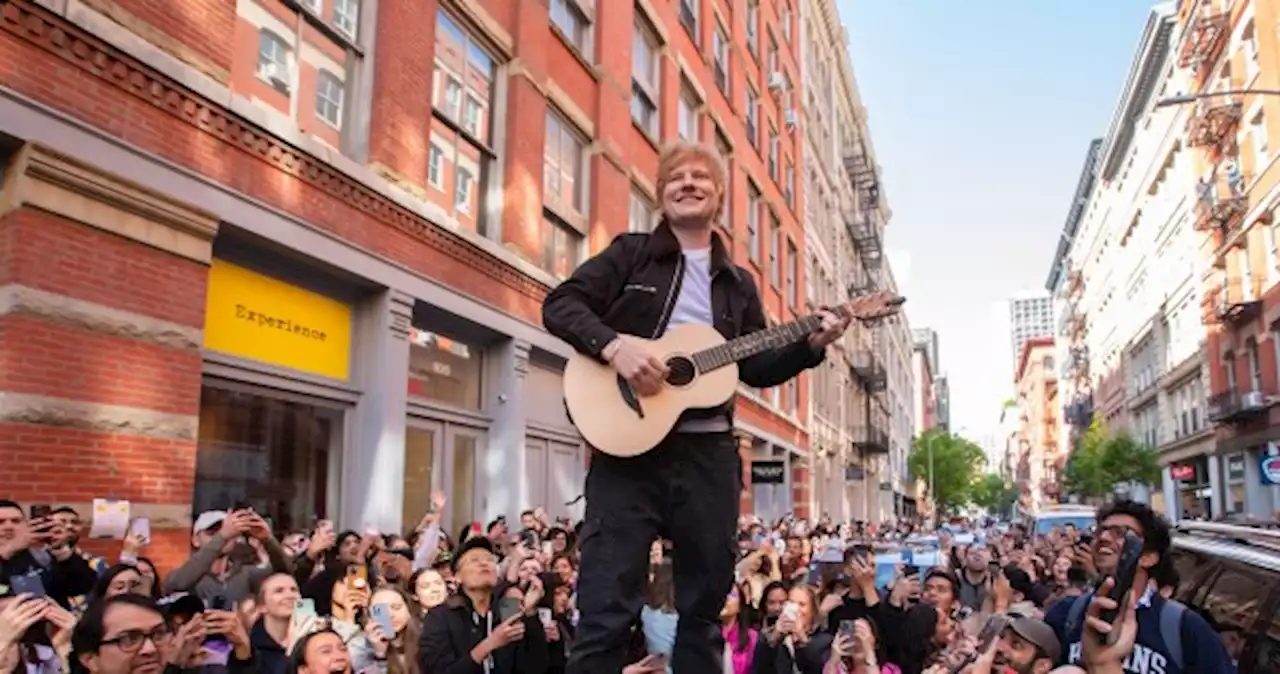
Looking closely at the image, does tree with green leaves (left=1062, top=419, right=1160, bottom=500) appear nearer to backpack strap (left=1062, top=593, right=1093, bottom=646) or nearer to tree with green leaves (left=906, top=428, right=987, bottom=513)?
tree with green leaves (left=906, top=428, right=987, bottom=513)

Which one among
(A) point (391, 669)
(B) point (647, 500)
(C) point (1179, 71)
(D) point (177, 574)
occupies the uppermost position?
(C) point (1179, 71)

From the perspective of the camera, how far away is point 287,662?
5270 millimetres

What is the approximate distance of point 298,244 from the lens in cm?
989

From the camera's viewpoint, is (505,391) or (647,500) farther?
(505,391)

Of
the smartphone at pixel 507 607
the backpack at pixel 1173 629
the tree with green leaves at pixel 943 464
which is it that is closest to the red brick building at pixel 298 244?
the smartphone at pixel 507 607

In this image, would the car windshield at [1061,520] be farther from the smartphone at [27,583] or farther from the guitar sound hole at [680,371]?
the guitar sound hole at [680,371]

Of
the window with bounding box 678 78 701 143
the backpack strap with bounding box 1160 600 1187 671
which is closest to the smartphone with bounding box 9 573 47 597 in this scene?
the backpack strap with bounding box 1160 600 1187 671

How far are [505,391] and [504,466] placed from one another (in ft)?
3.56

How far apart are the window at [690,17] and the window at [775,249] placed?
8470 mm

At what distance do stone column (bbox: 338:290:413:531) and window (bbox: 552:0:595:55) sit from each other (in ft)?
24.4

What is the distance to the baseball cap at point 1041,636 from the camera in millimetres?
5102

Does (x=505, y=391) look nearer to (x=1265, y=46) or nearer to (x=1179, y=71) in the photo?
(x=1265, y=46)

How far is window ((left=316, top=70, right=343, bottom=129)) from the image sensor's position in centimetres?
1091

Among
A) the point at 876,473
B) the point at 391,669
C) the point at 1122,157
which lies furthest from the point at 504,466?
the point at 1122,157
